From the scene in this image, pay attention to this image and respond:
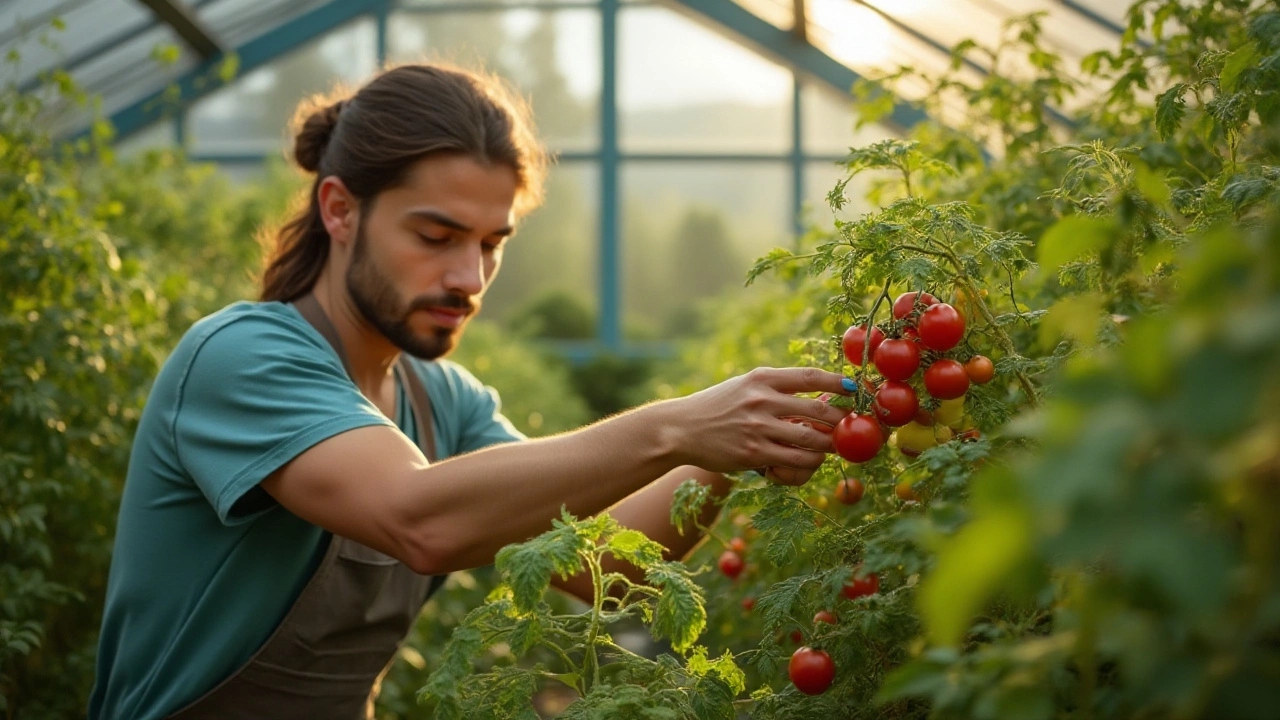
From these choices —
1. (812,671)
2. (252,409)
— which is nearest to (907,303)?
(812,671)

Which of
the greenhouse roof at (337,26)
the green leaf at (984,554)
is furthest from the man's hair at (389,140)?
the greenhouse roof at (337,26)

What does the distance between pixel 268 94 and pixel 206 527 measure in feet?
31.5

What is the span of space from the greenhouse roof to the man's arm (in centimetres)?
567

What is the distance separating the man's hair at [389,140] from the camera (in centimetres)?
192

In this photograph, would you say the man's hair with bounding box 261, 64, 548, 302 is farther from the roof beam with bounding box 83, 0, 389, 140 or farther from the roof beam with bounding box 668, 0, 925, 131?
the roof beam with bounding box 83, 0, 389, 140

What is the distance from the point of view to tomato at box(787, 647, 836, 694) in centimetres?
113

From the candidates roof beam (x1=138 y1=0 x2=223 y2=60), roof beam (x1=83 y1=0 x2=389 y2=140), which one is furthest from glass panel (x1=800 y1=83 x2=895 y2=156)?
roof beam (x1=138 y1=0 x2=223 y2=60)

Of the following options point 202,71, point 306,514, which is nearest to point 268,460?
point 306,514

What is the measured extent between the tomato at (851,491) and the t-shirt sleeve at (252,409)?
0.63 metres

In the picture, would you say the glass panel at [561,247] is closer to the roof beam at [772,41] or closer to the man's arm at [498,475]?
the roof beam at [772,41]

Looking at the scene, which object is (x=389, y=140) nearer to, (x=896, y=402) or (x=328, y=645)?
(x=328, y=645)

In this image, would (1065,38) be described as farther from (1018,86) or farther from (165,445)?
(165,445)

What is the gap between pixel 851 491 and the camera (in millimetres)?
1308

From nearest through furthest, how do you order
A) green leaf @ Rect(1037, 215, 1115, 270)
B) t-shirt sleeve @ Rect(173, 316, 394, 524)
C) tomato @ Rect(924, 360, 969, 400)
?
green leaf @ Rect(1037, 215, 1115, 270), tomato @ Rect(924, 360, 969, 400), t-shirt sleeve @ Rect(173, 316, 394, 524)
